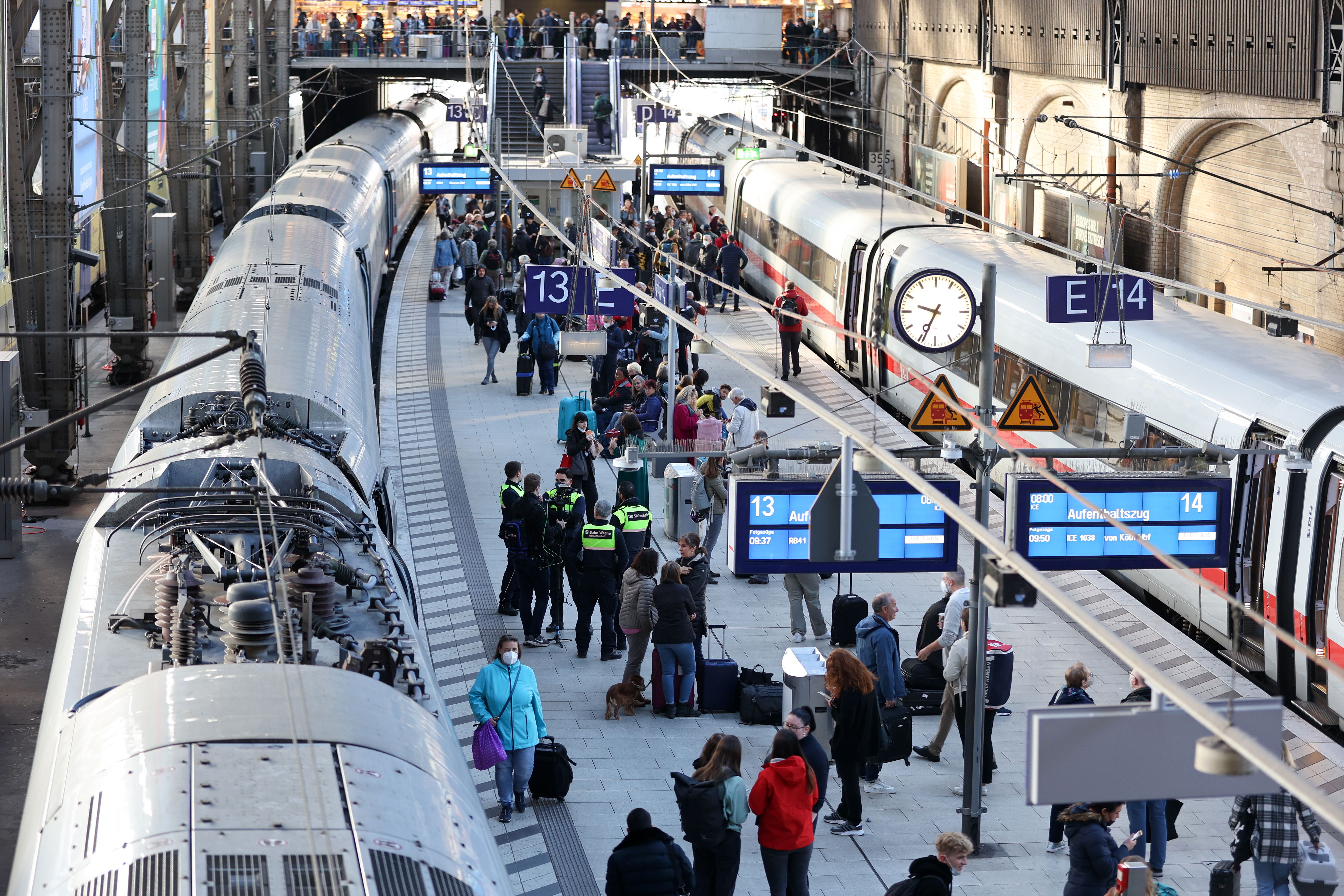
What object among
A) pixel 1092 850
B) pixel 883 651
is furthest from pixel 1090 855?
pixel 883 651

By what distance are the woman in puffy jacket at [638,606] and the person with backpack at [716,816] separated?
3.53 metres

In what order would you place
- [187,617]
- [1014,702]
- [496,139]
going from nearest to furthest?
1. [187,617]
2. [1014,702]
3. [496,139]

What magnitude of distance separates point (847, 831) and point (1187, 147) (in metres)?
20.6

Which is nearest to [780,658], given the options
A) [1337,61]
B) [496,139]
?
[1337,61]

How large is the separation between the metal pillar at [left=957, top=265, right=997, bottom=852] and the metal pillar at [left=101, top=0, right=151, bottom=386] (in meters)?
17.1

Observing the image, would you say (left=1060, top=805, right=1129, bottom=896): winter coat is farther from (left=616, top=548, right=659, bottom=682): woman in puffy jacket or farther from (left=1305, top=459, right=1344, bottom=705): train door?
(left=616, top=548, right=659, bottom=682): woman in puffy jacket

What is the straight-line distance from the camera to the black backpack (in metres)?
10.3

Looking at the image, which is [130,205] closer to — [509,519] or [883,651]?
[509,519]

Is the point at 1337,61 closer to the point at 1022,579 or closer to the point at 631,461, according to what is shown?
the point at 631,461

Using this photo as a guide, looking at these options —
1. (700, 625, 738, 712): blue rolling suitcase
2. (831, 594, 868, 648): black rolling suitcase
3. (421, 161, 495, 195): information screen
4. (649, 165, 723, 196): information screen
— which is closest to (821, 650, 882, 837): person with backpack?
(700, 625, 738, 712): blue rolling suitcase

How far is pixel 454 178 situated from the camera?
3688 cm

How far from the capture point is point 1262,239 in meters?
26.6

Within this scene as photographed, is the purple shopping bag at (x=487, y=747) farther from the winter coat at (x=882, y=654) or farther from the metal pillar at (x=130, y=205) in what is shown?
the metal pillar at (x=130, y=205)

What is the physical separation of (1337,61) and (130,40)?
730 inches
